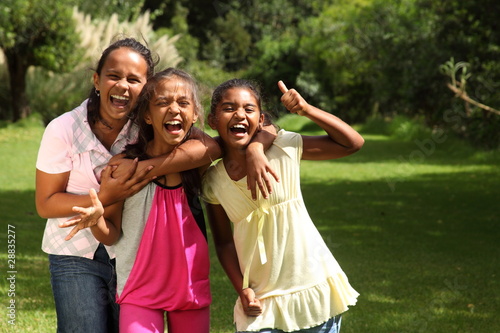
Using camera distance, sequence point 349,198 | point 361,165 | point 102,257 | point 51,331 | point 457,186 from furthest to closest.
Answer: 1. point 361,165
2. point 457,186
3. point 349,198
4. point 51,331
5. point 102,257

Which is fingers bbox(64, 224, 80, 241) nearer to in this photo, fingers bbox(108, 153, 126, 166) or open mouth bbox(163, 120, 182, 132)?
fingers bbox(108, 153, 126, 166)

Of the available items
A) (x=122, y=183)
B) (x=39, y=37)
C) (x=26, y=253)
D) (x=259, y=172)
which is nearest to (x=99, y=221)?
(x=122, y=183)

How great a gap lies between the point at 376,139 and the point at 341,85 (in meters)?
7.60

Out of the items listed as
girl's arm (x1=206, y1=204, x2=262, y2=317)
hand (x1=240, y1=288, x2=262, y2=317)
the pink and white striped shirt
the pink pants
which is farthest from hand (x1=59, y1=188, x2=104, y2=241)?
hand (x1=240, y1=288, x2=262, y2=317)

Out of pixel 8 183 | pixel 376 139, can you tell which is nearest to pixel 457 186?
pixel 8 183

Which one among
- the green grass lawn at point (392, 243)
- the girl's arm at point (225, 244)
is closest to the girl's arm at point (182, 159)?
the girl's arm at point (225, 244)

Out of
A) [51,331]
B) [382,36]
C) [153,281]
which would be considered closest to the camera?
[153,281]

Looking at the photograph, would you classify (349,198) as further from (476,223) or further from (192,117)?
(192,117)

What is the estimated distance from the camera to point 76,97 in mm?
20828

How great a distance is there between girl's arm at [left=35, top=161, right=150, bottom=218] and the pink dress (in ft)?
0.30

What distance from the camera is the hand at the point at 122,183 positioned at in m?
2.66

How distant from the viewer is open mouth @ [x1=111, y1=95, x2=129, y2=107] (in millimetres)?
2828

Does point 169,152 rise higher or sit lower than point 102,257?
higher

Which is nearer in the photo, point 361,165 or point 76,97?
point 361,165
